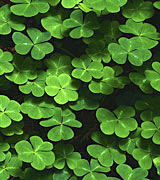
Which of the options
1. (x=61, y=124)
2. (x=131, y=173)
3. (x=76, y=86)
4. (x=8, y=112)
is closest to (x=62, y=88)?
(x=76, y=86)

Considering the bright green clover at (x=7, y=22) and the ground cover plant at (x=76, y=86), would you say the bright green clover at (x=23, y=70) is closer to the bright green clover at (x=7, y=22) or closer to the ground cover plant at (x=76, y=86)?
the ground cover plant at (x=76, y=86)

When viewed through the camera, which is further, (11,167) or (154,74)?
(11,167)

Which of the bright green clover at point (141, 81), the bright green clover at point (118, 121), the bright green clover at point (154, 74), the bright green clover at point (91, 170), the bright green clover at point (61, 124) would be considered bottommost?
the bright green clover at point (91, 170)

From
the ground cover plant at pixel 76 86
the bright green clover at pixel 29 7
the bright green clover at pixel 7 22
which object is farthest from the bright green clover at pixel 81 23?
the bright green clover at pixel 7 22

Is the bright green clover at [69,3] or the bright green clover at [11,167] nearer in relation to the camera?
the bright green clover at [69,3]

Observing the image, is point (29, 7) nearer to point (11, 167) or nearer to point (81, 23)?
point (81, 23)

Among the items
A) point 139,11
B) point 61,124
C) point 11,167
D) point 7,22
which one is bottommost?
point 11,167
